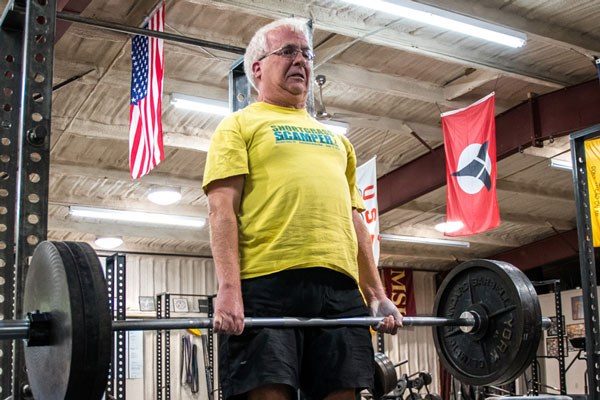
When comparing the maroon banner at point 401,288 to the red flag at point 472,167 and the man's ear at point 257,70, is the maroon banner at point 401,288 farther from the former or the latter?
the man's ear at point 257,70

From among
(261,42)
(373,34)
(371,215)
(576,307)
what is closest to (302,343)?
(261,42)

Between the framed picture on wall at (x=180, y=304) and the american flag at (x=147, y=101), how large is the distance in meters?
7.04

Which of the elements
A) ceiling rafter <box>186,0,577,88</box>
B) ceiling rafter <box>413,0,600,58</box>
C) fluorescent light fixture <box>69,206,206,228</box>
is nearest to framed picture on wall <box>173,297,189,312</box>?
fluorescent light fixture <box>69,206,206,228</box>

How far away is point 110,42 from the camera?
649 cm

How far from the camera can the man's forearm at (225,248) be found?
→ 189cm

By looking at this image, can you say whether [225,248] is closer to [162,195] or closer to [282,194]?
[282,194]

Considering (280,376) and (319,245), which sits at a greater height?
(319,245)

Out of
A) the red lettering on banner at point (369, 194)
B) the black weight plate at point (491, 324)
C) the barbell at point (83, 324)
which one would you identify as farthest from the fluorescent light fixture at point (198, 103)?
the barbell at point (83, 324)

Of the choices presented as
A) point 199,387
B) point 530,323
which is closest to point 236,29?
point 530,323

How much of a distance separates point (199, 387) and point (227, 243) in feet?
36.3

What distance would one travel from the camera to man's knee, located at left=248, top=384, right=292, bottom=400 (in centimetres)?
184

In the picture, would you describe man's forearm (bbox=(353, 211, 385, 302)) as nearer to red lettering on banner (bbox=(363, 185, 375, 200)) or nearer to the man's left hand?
the man's left hand

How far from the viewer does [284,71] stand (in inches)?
83.5

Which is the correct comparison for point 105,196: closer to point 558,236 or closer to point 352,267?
point 558,236
